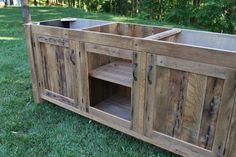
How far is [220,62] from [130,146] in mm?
1111

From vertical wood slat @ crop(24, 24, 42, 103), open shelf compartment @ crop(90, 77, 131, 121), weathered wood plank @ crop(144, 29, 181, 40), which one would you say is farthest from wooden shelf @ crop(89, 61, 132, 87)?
vertical wood slat @ crop(24, 24, 42, 103)

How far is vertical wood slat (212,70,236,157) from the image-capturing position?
150cm

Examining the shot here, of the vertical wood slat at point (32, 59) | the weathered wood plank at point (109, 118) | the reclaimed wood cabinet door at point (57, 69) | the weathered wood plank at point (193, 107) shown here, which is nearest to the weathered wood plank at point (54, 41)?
the reclaimed wood cabinet door at point (57, 69)

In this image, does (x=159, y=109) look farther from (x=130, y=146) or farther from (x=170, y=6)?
(x=170, y=6)

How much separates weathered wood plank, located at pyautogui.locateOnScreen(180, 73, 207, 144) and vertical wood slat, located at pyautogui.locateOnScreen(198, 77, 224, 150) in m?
0.03

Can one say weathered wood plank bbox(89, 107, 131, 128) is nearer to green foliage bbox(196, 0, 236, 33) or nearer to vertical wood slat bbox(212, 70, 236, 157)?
vertical wood slat bbox(212, 70, 236, 157)

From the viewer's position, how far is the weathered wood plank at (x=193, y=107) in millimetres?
1645

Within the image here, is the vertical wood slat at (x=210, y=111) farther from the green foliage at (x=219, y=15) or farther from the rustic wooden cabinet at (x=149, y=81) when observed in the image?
the green foliage at (x=219, y=15)

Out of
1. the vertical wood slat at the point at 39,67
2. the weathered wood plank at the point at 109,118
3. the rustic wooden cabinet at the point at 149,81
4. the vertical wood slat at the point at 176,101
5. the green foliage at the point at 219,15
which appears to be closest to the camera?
the rustic wooden cabinet at the point at 149,81

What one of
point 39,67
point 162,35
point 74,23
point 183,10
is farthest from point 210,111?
point 183,10

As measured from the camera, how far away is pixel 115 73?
234 centimetres

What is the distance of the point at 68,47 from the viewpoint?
7.46 ft

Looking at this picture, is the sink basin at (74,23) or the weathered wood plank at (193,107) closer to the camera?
the weathered wood plank at (193,107)

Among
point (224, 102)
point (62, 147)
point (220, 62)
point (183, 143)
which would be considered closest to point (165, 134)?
point (183, 143)
